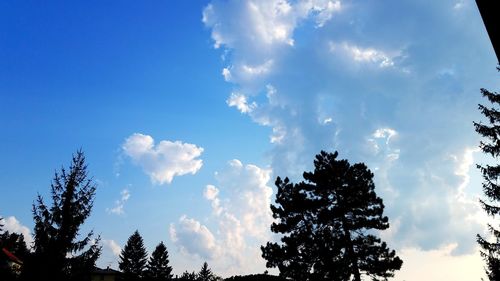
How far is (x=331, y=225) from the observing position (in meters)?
30.3

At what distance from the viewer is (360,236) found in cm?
2903

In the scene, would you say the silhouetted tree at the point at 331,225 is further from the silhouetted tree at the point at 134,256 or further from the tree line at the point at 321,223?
the silhouetted tree at the point at 134,256

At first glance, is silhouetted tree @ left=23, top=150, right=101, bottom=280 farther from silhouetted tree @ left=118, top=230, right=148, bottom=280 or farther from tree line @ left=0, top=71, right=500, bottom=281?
silhouetted tree @ left=118, top=230, right=148, bottom=280

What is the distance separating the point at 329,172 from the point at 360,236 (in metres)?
6.13

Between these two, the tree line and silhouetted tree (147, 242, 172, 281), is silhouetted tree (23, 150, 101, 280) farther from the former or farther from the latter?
silhouetted tree (147, 242, 172, 281)

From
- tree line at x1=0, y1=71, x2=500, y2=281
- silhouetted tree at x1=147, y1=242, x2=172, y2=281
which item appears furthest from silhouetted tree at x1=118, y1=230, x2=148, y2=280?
tree line at x1=0, y1=71, x2=500, y2=281

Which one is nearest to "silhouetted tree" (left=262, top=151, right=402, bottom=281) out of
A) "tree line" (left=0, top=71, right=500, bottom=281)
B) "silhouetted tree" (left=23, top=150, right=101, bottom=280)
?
"tree line" (left=0, top=71, right=500, bottom=281)

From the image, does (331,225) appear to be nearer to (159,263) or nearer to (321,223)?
(321,223)

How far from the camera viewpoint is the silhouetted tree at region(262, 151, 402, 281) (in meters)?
28.2

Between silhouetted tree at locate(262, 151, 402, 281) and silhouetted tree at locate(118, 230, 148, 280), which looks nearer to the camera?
silhouetted tree at locate(262, 151, 402, 281)

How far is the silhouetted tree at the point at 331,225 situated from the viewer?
28.2 metres

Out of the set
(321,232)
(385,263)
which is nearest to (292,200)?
(321,232)

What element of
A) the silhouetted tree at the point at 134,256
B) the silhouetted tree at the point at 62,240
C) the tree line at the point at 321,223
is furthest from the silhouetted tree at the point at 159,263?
the silhouetted tree at the point at 62,240

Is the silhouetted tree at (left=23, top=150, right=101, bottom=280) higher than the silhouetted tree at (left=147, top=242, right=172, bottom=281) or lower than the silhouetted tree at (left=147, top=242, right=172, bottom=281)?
lower
